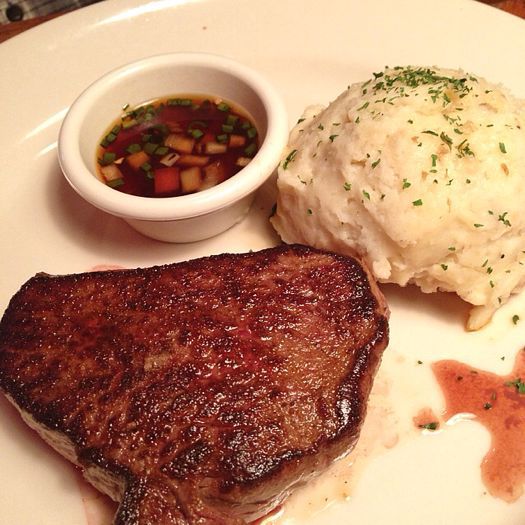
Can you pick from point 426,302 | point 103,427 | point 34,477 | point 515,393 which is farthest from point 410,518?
point 34,477

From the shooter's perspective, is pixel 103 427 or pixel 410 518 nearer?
pixel 103 427

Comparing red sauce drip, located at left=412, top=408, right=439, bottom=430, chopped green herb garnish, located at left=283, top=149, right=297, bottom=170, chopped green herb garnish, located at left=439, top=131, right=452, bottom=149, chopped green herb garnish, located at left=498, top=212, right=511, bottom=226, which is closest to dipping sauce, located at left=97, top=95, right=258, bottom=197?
chopped green herb garnish, located at left=283, top=149, right=297, bottom=170

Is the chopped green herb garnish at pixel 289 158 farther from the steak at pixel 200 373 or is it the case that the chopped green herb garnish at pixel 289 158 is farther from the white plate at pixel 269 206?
the steak at pixel 200 373

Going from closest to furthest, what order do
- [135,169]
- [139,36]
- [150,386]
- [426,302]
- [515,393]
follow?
[150,386] < [515,393] < [426,302] < [135,169] < [139,36]

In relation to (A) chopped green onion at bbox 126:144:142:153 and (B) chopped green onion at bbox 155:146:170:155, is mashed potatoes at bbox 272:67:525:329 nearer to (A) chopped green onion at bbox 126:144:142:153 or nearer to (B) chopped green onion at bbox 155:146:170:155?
(B) chopped green onion at bbox 155:146:170:155

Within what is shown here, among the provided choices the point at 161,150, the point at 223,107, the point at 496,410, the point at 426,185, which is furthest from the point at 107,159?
the point at 496,410

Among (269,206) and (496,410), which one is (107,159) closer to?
(269,206)

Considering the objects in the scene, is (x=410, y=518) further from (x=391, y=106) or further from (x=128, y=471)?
(x=391, y=106)
